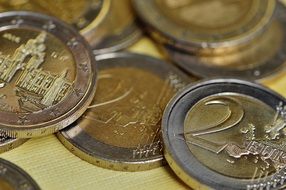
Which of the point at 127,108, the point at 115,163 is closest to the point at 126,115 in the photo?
the point at 127,108

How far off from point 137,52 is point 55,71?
0.23m

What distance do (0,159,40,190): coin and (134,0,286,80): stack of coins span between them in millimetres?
435

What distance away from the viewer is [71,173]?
1.18m

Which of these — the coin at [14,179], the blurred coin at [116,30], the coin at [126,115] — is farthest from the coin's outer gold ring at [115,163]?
the blurred coin at [116,30]

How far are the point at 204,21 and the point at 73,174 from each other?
19.4 inches

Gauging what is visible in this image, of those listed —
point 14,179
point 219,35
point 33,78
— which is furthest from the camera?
point 219,35

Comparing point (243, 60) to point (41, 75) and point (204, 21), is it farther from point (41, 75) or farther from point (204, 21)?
point (41, 75)

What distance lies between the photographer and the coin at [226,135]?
1.12 m

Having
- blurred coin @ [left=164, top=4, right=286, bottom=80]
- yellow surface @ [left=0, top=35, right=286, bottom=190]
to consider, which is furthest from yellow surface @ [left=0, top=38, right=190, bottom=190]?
blurred coin @ [left=164, top=4, right=286, bottom=80]

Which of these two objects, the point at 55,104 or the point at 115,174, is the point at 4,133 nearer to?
the point at 55,104

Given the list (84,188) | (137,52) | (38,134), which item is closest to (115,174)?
(84,188)

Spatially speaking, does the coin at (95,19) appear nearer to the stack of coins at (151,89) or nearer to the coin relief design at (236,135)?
the stack of coins at (151,89)

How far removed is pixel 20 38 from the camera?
1.28m

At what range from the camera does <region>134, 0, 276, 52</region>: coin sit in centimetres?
135
